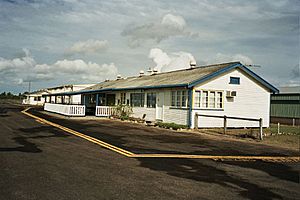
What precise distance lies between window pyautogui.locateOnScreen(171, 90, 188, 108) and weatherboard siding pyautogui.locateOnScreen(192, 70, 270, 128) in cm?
103

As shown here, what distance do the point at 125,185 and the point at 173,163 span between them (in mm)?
2900

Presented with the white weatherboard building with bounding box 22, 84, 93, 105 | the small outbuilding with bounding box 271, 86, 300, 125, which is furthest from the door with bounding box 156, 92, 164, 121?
the white weatherboard building with bounding box 22, 84, 93, 105

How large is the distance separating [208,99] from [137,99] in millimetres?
8496

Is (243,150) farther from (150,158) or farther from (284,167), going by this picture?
(150,158)

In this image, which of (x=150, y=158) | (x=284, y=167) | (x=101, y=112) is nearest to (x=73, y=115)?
(x=101, y=112)

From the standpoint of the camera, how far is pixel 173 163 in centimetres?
906

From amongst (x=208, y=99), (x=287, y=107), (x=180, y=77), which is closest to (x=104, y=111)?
(x=180, y=77)

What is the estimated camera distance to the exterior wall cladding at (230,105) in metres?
21.7

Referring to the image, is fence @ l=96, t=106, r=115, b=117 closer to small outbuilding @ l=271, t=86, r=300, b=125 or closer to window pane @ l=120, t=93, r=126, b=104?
window pane @ l=120, t=93, r=126, b=104

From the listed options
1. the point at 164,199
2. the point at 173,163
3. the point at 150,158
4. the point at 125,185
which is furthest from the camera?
the point at 150,158

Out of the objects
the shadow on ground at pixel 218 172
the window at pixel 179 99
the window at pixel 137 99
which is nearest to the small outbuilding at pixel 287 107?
the window at pixel 179 99

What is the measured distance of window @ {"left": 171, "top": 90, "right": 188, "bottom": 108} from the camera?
21.9 metres

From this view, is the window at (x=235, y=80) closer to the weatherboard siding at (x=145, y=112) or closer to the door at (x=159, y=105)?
the door at (x=159, y=105)

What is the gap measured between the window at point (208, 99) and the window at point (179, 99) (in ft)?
2.65
